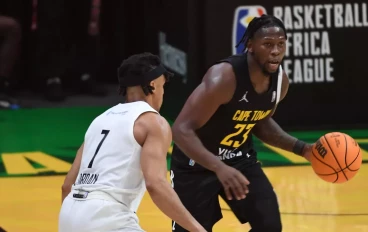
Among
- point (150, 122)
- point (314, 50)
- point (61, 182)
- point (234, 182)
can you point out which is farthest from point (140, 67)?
point (314, 50)

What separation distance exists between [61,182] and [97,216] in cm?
504

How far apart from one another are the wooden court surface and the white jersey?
9.65 feet

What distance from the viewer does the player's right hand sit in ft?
18.4

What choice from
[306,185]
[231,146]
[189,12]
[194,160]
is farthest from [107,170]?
[189,12]

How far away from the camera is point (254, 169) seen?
6477 millimetres

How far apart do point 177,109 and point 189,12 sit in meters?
1.40

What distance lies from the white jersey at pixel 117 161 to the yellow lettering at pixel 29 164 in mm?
5328

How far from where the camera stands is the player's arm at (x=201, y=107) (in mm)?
6035

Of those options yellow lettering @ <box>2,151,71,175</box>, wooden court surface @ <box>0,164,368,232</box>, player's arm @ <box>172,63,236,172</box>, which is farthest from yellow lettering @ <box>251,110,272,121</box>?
yellow lettering @ <box>2,151,71,175</box>

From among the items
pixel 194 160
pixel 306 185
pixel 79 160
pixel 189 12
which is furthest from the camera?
pixel 189 12

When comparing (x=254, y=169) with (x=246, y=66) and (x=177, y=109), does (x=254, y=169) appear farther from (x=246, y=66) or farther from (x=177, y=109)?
(x=177, y=109)

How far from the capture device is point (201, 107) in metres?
6.15

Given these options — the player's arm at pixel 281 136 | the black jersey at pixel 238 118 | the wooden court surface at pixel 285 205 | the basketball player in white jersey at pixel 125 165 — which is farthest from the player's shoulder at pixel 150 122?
the wooden court surface at pixel 285 205

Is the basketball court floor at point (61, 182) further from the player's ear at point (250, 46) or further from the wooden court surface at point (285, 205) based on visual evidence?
the player's ear at point (250, 46)
